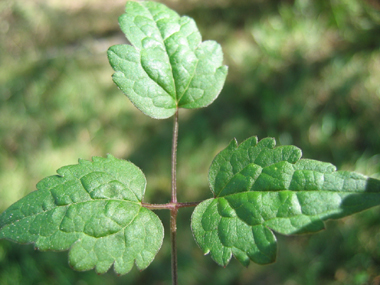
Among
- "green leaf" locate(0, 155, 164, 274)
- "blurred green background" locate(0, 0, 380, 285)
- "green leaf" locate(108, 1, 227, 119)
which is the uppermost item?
"green leaf" locate(108, 1, 227, 119)

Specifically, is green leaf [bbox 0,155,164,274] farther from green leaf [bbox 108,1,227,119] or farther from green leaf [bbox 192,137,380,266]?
green leaf [bbox 108,1,227,119]

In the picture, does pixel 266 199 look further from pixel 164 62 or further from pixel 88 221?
pixel 164 62

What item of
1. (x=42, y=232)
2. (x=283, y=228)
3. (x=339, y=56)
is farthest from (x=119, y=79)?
(x=339, y=56)

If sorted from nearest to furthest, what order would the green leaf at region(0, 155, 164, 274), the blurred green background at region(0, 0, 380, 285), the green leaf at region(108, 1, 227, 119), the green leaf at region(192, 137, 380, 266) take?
the green leaf at region(192, 137, 380, 266), the green leaf at region(0, 155, 164, 274), the green leaf at region(108, 1, 227, 119), the blurred green background at region(0, 0, 380, 285)

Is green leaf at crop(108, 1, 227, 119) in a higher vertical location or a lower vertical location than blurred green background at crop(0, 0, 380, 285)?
higher

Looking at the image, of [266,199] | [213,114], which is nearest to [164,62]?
[266,199]

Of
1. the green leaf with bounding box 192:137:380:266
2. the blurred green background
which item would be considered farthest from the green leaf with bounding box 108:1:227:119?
the blurred green background

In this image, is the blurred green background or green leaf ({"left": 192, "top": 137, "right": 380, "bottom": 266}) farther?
the blurred green background
